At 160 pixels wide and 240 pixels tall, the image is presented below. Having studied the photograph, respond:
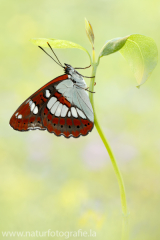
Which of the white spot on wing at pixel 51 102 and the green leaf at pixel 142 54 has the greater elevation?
the green leaf at pixel 142 54

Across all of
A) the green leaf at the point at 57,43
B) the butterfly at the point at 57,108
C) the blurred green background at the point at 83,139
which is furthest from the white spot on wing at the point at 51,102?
the blurred green background at the point at 83,139

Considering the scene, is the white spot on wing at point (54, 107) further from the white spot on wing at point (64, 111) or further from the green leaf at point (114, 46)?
the green leaf at point (114, 46)

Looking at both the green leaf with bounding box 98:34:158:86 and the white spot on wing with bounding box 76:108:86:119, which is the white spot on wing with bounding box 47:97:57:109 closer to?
the white spot on wing with bounding box 76:108:86:119

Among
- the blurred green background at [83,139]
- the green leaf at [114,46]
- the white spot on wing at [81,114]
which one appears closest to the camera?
the green leaf at [114,46]

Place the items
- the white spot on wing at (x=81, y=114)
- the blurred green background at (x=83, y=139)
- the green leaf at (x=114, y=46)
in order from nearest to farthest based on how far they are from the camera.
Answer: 1. the green leaf at (x=114, y=46)
2. the white spot on wing at (x=81, y=114)
3. the blurred green background at (x=83, y=139)

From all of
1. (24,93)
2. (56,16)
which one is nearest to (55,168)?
(24,93)

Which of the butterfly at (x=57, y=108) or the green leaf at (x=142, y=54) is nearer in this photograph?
the green leaf at (x=142, y=54)

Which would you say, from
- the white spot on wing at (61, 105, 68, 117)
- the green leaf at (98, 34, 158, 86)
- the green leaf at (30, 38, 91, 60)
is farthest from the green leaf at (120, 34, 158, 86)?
the white spot on wing at (61, 105, 68, 117)

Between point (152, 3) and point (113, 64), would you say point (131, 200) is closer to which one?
point (113, 64)
